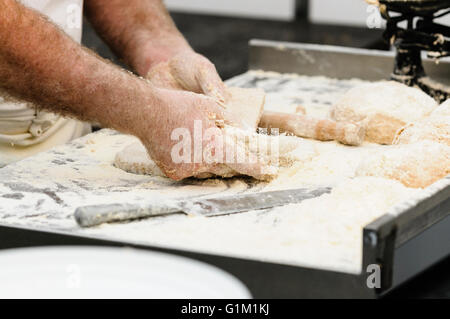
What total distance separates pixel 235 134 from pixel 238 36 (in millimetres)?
2356

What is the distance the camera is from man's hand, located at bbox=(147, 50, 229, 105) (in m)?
1.60

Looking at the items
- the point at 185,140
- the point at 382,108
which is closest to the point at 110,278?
the point at 185,140

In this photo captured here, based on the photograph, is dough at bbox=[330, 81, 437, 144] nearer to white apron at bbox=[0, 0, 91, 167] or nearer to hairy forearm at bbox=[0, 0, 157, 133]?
hairy forearm at bbox=[0, 0, 157, 133]

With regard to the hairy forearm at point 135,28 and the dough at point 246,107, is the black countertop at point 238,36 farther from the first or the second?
the dough at point 246,107

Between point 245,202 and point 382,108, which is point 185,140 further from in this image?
point 382,108

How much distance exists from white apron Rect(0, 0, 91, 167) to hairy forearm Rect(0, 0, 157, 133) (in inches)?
16.7

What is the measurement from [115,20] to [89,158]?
0.53 m

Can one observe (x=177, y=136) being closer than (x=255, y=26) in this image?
Yes

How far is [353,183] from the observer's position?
122 cm

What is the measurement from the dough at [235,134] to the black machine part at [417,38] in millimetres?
426

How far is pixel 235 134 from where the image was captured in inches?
54.1

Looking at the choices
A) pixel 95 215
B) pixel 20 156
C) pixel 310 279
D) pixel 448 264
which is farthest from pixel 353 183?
pixel 20 156

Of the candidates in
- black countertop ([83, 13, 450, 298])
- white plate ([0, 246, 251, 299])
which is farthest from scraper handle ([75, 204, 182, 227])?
black countertop ([83, 13, 450, 298])
